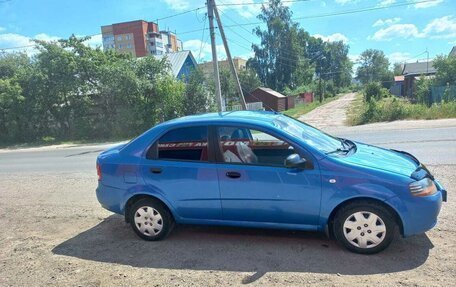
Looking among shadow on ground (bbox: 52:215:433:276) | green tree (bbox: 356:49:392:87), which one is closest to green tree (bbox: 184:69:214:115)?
shadow on ground (bbox: 52:215:433:276)

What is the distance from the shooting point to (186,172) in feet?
13.6

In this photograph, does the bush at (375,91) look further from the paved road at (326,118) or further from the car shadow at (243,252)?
the car shadow at (243,252)

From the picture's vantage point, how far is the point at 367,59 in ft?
392

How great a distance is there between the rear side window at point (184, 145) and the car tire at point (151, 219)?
1.99ft

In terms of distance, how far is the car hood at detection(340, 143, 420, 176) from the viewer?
3.67 meters

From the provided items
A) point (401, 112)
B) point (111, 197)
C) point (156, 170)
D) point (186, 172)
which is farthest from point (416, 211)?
point (401, 112)

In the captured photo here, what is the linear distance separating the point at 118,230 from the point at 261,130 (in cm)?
247

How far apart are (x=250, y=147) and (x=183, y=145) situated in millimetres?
807

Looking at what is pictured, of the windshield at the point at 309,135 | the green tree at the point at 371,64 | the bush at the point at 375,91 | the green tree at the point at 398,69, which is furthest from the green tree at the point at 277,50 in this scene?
the green tree at the point at 371,64

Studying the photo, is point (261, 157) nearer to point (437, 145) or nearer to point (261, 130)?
point (261, 130)

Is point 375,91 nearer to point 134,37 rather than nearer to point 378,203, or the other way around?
point 378,203

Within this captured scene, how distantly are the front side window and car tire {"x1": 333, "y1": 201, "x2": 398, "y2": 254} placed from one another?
2.82ft

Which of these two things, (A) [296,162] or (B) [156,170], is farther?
(B) [156,170]

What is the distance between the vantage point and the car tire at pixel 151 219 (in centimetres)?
435
